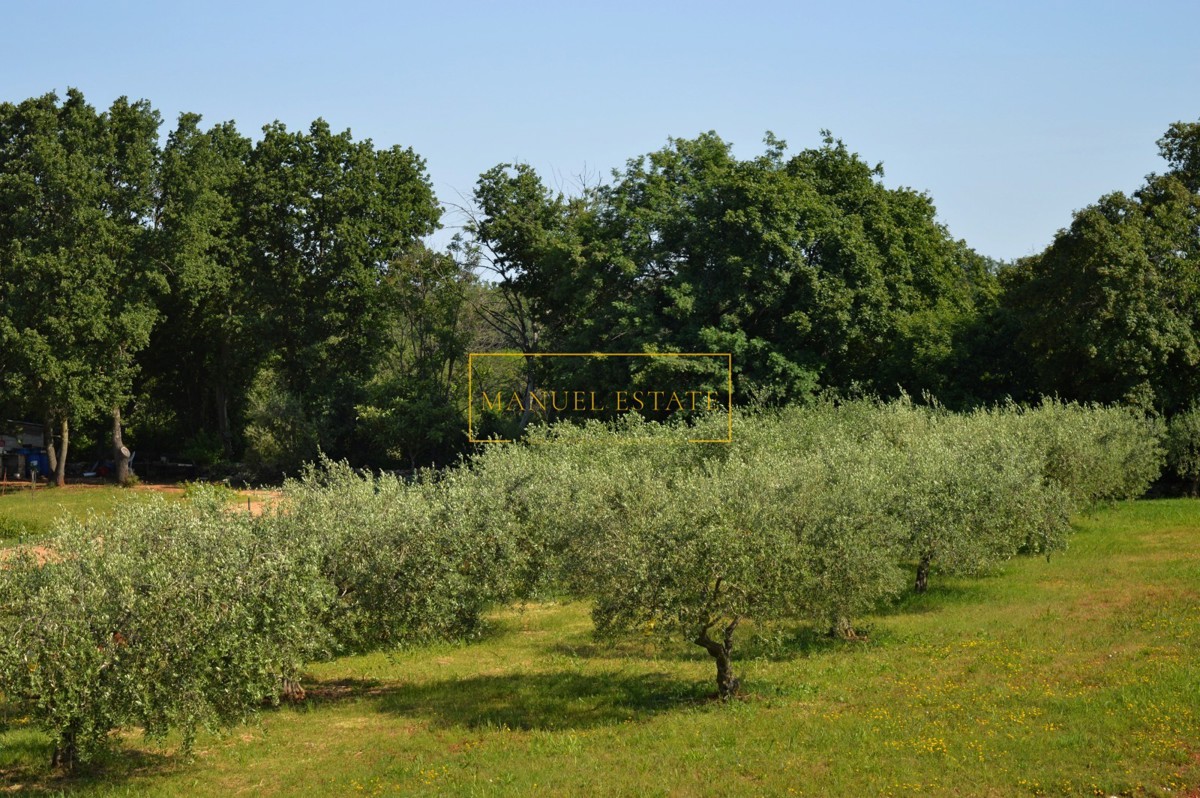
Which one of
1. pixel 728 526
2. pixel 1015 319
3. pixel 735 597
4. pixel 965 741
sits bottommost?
pixel 965 741

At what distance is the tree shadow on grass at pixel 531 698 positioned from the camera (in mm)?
22109

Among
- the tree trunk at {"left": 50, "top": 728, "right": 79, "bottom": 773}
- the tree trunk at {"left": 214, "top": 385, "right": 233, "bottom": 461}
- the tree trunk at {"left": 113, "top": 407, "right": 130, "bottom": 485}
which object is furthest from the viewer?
the tree trunk at {"left": 214, "top": 385, "right": 233, "bottom": 461}

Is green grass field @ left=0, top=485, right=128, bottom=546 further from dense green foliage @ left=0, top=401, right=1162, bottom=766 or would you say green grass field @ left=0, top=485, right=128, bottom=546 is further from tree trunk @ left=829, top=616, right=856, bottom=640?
tree trunk @ left=829, top=616, right=856, bottom=640

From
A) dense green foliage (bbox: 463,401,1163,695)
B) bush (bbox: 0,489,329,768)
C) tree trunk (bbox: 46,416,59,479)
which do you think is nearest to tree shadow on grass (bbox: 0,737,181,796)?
bush (bbox: 0,489,329,768)

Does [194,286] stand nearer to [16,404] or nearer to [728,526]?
[16,404]

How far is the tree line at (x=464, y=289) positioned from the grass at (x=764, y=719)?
2126cm

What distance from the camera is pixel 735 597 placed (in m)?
21.3

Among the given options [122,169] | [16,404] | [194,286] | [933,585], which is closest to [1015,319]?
[933,585]

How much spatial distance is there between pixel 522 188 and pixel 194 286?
17.9m

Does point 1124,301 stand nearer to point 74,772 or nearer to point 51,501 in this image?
point 74,772

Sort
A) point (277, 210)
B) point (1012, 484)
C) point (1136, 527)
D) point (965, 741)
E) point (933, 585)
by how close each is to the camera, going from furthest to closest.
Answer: point (277, 210) < point (1136, 527) < point (933, 585) < point (1012, 484) < point (965, 741)

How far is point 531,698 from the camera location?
2362 centimetres

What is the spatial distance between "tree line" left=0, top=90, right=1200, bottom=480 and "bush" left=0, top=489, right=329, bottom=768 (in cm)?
2985

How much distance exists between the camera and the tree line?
48750 mm
